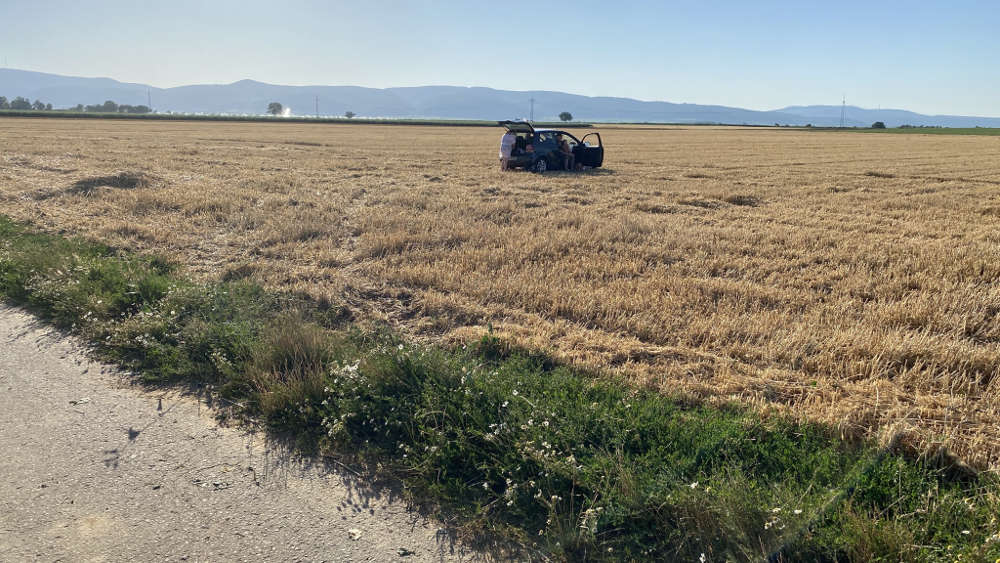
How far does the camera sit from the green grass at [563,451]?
9.61 ft

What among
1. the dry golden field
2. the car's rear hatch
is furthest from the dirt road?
the car's rear hatch

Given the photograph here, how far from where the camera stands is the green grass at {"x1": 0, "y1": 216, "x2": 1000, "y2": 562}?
293cm

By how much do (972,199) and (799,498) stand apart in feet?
49.1

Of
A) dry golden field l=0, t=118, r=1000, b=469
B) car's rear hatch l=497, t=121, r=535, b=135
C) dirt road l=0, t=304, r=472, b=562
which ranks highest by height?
car's rear hatch l=497, t=121, r=535, b=135

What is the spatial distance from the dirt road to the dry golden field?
226 cm

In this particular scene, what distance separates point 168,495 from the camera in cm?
346

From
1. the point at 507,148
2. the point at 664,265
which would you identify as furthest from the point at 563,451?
the point at 507,148

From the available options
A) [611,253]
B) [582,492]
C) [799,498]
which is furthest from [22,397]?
[611,253]

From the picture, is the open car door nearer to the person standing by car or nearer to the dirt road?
the person standing by car

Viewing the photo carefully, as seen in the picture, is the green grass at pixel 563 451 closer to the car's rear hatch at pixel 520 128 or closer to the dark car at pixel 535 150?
the dark car at pixel 535 150

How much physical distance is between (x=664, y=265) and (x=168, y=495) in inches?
252

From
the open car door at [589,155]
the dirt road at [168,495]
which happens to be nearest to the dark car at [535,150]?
the open car door at [589,155]

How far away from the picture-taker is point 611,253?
8938mm

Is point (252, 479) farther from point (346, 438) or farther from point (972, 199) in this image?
point (972, 199)
